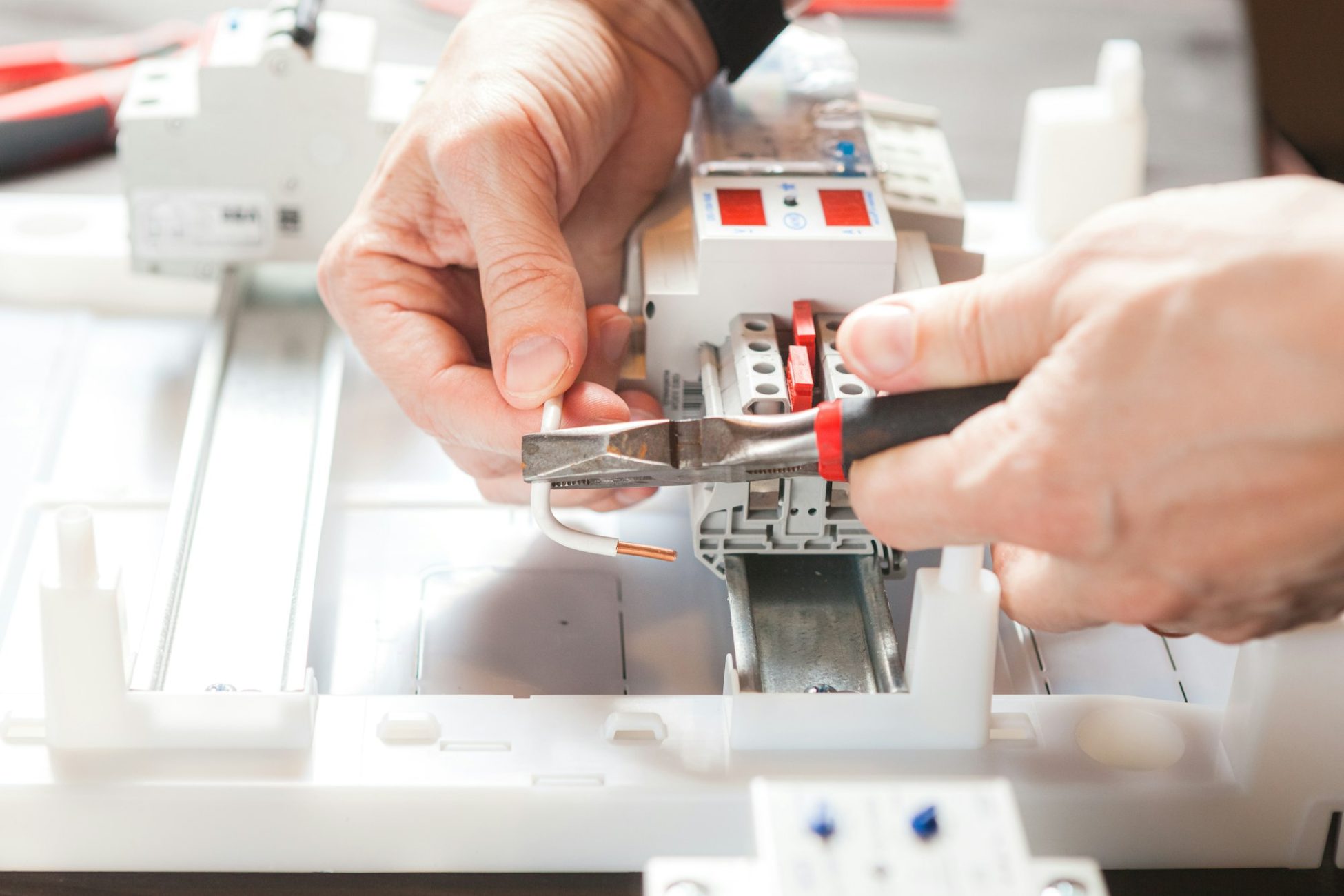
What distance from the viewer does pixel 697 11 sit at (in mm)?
1115

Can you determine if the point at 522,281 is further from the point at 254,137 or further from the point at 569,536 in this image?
the point at 254,137

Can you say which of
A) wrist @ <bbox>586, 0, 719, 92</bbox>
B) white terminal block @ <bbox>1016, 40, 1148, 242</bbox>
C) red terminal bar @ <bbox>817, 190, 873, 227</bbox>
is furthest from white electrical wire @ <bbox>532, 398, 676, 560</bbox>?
white terminal block @ <bbox>1016, 40, 1148, 242</bbox>

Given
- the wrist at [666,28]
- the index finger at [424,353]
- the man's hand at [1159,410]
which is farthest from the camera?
the wrist at [666,28]

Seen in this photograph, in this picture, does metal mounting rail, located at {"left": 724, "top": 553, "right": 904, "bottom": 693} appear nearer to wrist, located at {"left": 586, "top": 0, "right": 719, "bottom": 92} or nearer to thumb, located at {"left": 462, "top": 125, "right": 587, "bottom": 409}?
thumb, located at {"left": 462, "top": 125, "right": 587, "bottom": 409}

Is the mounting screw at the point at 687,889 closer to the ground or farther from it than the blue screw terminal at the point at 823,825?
closer to the ground

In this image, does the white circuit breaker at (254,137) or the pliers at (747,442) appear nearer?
the pliers at (747,442)

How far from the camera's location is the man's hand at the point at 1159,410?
0.55 metres

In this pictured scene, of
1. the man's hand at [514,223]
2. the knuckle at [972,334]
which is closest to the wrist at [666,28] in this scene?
the man's hand at [514,223]

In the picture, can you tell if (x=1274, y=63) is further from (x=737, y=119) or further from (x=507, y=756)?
(x=507, y=756)

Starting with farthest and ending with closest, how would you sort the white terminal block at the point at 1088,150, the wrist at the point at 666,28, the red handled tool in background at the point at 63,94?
the red handled tool in background at the point at 63,94
the white terminal block at the point at 1088,150
the wrist at the point at 666,28

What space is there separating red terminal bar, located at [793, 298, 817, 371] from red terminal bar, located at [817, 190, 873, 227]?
57 millimetres

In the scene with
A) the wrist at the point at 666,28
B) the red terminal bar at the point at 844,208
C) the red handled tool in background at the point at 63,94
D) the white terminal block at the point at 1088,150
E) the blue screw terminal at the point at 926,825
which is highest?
Answer: the red handled tool in background at the point at 63,94

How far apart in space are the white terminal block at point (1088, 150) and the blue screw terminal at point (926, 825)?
2.94ft

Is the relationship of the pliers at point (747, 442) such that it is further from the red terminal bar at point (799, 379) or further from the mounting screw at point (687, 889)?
the mounting screw at point (687, 889)
